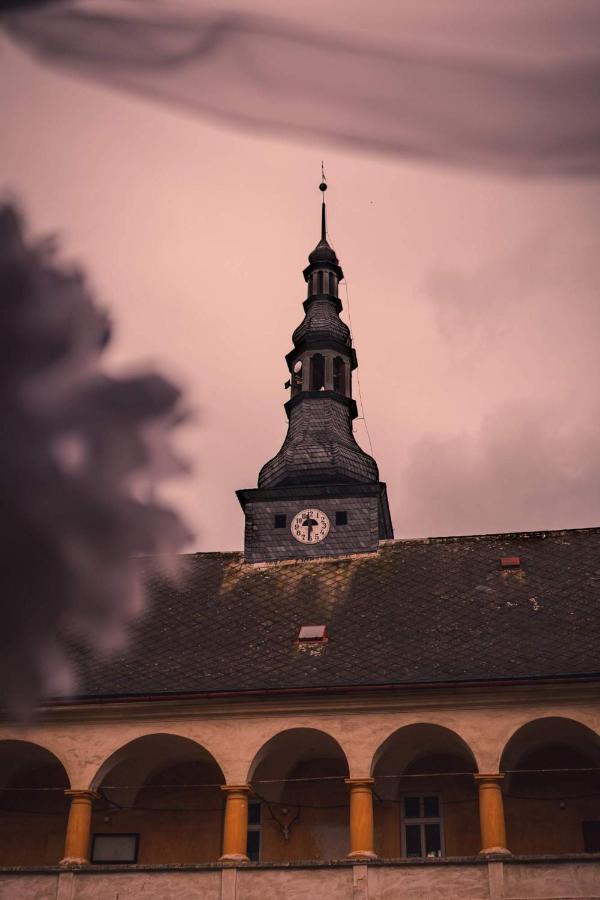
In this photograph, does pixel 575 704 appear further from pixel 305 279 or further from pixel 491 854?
pixel 305 279

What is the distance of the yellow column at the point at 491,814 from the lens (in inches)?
875

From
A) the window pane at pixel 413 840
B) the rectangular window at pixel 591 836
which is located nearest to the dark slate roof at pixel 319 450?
the window pane at pixel 413 840

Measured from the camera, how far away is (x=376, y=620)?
26.5 meters

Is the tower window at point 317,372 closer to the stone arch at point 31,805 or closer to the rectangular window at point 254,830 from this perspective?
the rectangular window at point 254,830

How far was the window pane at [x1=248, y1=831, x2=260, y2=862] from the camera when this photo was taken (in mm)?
24672

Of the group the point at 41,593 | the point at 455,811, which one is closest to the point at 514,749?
the point at 455,811

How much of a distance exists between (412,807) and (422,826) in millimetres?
417

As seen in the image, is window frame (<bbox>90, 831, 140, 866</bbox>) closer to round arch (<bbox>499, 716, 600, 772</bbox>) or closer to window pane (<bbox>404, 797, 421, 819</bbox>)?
window pane (<bbox>404, 797, 421, 819</bbox>)

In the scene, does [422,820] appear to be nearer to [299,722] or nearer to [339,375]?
[299,722]

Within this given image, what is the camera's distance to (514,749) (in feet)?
79.4

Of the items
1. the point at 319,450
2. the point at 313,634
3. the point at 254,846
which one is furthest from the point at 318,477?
the point at 254,846

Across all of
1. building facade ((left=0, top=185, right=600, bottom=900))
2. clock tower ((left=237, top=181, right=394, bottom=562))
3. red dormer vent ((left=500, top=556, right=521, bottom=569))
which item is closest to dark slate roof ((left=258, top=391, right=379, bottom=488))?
clock tower ((left=237, top=181, right=394, bottom=562))

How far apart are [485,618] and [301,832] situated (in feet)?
18.7

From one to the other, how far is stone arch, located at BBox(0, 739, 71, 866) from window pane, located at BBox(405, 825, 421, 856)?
6.82 meters
